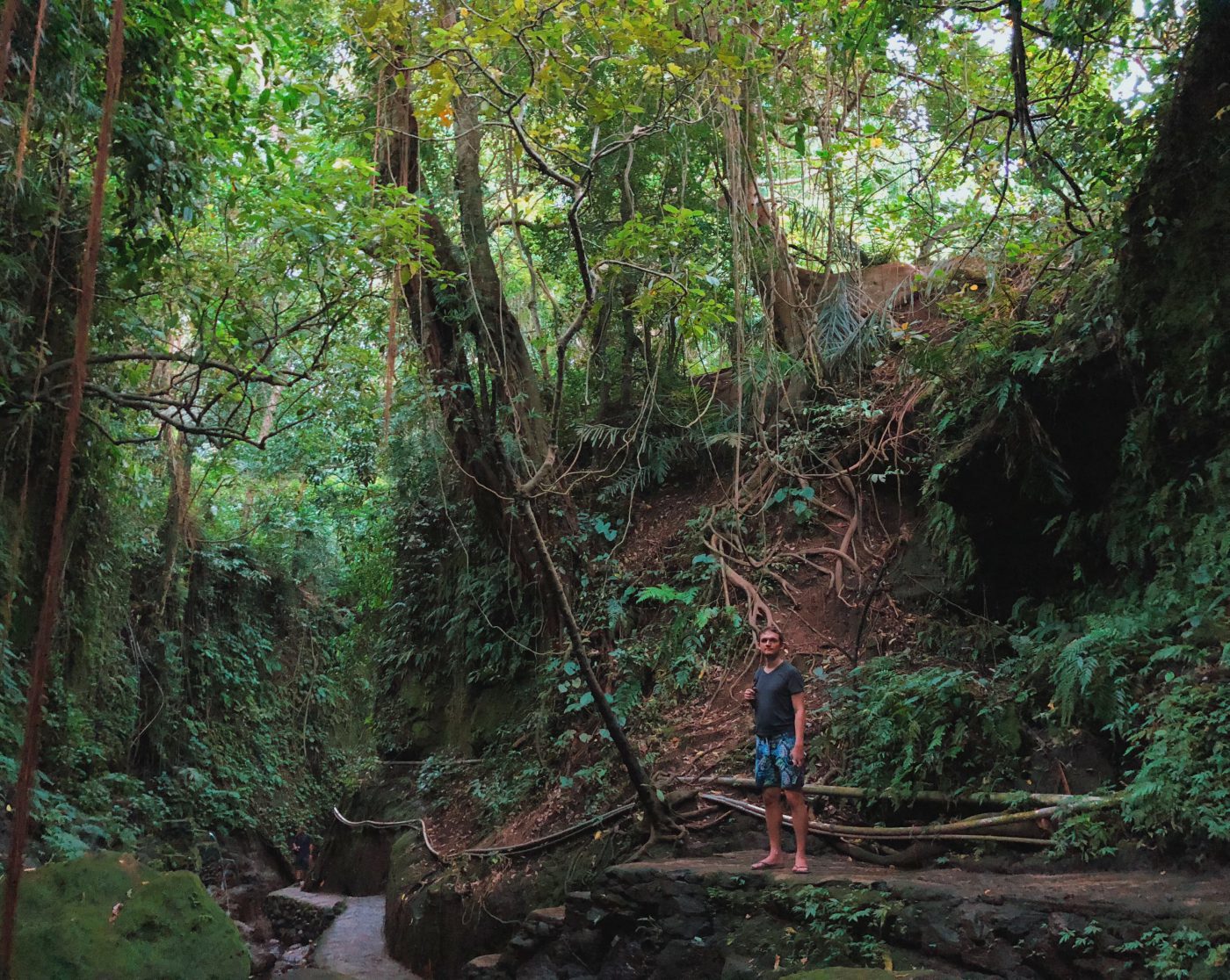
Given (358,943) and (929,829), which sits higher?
(929,829)

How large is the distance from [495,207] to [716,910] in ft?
28.0

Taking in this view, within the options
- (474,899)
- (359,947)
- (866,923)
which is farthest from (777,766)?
(359,947)

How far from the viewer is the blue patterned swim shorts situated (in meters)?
4.95

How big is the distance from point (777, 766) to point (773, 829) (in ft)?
1.19

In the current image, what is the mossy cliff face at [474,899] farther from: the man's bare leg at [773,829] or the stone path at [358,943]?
the man's bare leg at [773,829]

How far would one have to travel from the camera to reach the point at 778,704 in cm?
508

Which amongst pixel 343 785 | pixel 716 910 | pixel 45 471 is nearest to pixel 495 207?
pixel 45 471

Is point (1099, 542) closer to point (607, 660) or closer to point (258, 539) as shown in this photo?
point (607, 660)

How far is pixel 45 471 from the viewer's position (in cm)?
753

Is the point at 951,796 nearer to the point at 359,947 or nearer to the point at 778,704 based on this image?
the point at 778,704

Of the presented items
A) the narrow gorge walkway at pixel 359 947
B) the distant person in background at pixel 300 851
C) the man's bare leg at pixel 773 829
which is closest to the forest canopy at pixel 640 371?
the man's bare leg at pixel 773 829

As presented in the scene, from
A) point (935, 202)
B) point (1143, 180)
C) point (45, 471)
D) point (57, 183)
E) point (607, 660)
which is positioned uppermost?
point (935, 202)

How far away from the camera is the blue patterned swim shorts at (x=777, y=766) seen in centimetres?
495

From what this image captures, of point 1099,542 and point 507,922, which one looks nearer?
point 1099,542
